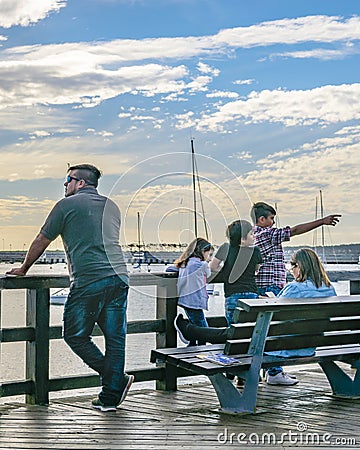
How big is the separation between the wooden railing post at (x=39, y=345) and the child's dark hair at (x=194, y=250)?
3.68 ft

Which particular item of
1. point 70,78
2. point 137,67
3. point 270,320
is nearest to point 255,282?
point 270,320

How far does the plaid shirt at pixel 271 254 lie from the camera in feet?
20.2

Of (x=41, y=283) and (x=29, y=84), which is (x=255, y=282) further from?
(x=29, y=84)

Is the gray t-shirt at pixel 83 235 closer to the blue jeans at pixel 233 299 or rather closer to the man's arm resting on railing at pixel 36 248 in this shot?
the man's arm resting on railing at pixel 36 248

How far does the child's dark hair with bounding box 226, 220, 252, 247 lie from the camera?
5801mm

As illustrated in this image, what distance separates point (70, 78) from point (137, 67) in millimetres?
5557

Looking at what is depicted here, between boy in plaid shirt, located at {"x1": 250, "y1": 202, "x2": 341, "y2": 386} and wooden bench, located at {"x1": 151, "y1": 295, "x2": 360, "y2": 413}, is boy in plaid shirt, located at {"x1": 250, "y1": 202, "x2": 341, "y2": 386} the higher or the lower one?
the higher one

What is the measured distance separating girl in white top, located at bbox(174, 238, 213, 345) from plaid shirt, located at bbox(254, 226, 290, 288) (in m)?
0.52

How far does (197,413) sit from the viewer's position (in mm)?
4961

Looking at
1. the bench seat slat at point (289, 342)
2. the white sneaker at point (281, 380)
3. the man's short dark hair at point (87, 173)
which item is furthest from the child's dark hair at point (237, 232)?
the man's short dark hair at point (87, 173)

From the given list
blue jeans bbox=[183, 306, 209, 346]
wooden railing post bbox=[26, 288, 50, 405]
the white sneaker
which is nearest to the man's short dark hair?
wooden railing post bbox=[26, 288, 50, 405]

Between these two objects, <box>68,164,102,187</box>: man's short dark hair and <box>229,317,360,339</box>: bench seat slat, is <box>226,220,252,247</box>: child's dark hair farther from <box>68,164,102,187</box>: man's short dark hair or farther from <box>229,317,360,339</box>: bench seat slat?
<box>68,164,102,187</box>: man's short dark hair

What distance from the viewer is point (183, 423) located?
464cm

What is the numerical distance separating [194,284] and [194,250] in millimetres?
260
